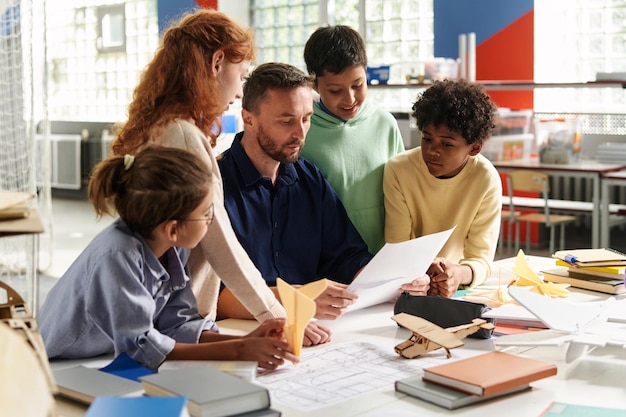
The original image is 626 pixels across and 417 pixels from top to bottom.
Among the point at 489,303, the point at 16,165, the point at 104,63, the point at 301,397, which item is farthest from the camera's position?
the point at 104,63

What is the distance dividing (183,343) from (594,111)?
5.67 metres

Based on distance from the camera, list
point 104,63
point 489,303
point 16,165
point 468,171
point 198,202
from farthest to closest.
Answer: point 104,63 → point 16,165 → point 468,171 → point 489,303 → point 198,202

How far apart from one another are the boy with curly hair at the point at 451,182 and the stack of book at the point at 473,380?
31.4 inches

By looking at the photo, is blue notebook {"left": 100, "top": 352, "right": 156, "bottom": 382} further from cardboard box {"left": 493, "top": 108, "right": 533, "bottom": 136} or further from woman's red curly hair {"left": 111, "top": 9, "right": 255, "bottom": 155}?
cardboard box {"left": 493, "top": 108, "right": 533, "bottom": 136}

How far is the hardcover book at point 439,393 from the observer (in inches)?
56.7

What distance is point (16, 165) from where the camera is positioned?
6.24 meters

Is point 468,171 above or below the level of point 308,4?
below

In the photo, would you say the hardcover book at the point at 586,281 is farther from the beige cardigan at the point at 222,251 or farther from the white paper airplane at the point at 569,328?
the beige cardigan at the point at 222,251

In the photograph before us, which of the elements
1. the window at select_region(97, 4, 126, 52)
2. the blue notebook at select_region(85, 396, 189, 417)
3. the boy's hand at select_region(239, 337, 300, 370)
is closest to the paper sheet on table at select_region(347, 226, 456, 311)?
the boy's hand at select_region(239, 337, 300, 370)

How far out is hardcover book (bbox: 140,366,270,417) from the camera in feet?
4.29

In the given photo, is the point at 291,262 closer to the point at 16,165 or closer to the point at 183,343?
the point at 183,343

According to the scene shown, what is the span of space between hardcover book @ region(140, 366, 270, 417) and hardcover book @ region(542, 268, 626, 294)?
4.33ft

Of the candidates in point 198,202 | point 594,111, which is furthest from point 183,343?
point 594,111

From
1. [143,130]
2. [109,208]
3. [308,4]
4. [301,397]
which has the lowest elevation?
[301,397]
